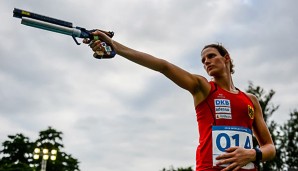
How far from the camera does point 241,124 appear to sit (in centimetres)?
377

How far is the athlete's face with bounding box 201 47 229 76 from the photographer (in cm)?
405

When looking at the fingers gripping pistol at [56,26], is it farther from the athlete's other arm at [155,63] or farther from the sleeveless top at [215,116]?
the sleeveless top at [215,116]

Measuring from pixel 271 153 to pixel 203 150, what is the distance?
78cm

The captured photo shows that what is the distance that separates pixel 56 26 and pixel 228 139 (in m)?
1.78

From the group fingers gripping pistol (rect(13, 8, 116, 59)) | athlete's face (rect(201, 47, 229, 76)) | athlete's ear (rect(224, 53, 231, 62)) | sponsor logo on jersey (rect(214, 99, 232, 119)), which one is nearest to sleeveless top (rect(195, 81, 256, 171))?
sponsor logo on jersey (rect(214, 99, 232, 119))

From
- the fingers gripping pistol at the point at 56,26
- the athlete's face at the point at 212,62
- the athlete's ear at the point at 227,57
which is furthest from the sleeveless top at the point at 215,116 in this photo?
the fingers gripping pistol at the point at 56,26

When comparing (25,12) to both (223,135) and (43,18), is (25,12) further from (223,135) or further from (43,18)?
(223,135)

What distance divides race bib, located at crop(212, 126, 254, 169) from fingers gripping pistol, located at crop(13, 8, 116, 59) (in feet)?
3.83

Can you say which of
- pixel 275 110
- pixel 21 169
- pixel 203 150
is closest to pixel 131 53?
pixel 203 150

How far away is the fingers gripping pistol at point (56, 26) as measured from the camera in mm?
3189

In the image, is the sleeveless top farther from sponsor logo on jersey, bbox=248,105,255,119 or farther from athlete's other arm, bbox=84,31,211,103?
athlete's other arm, bbox=84,31,211,103

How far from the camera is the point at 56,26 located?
10.8 ft

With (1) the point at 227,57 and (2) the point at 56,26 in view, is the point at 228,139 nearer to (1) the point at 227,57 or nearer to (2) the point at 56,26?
(1) the point at 227,57

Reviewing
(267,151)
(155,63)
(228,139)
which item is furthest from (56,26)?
(267,151)
